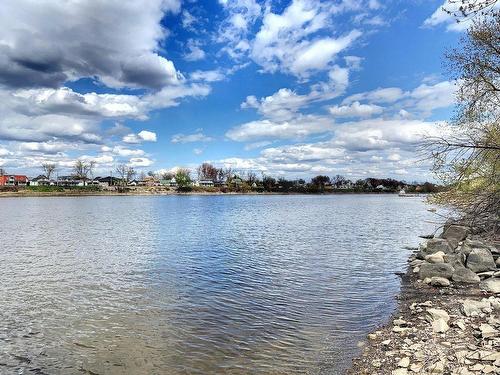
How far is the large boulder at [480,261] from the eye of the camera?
18.5 meters

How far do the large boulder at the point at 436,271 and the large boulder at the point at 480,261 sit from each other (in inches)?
55.0

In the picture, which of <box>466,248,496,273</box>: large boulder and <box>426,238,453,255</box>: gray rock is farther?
<box>426,238,453,255</box>: gray rock

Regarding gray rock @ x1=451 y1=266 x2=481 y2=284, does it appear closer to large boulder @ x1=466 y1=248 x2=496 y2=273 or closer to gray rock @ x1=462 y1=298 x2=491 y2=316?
large boulder @ x1=466 y1=248 x2=496 y2=273

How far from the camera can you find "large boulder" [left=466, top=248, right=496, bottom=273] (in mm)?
18453

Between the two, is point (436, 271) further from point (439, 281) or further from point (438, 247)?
point (438, 247)

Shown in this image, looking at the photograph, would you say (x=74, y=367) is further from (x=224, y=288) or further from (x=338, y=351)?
(x=224, y=288)

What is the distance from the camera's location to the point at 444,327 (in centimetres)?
1053

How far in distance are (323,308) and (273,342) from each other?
4.15 metres

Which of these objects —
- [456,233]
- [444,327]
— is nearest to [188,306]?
[444,327]

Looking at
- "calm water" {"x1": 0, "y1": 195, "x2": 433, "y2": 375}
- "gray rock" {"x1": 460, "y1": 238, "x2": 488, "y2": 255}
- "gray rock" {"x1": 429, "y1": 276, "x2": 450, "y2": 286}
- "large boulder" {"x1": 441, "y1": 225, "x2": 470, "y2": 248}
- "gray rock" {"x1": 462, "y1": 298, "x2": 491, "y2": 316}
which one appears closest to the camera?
"calm water" {"x1": 0, "y1": 195, "x2": 433, "y2": 375}

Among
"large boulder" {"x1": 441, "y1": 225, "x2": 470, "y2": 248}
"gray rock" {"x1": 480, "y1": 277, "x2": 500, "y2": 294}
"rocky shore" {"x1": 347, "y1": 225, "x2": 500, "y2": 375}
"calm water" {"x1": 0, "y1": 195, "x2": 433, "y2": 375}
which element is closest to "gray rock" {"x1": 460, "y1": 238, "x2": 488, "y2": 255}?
"rocky shore" {"x1": 347, "y1": 225, "x2": 500, "y2": 375}

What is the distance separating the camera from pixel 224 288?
17906 millimetres

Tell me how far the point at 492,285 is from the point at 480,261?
390cm

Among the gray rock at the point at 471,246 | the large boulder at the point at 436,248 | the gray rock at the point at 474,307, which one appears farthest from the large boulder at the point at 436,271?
the gray rock at the point at 474,307
